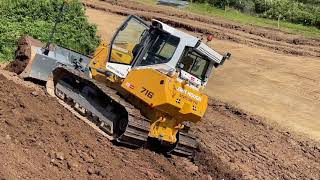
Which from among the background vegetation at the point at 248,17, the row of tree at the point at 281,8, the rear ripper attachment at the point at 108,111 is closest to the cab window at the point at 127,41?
the rear ripper attachment at the point at 108,111

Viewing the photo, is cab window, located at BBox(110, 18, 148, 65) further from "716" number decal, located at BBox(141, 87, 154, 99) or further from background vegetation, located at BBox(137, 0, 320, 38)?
background vegetation, located at BBox(137, 0, 320, 38)

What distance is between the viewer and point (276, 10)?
3966 centimetres

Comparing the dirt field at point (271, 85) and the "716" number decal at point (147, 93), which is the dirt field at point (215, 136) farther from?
the "716" number decal at point (147, 93)

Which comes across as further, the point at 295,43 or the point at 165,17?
the point at 165,17

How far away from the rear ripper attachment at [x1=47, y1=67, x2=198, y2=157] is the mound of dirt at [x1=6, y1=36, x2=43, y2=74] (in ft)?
4.24

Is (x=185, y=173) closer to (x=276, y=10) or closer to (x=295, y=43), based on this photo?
(x=295, y=43)

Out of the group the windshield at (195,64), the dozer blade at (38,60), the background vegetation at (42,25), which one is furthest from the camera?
the background vegetation at (42,25)

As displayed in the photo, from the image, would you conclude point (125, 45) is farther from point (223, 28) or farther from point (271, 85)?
point (223, 28)

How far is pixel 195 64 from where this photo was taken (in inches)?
505

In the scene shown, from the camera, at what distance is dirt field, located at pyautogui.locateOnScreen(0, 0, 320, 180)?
11.0 meters

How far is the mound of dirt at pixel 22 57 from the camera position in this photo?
1530cm

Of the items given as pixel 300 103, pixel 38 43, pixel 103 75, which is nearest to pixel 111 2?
pixel 300 103

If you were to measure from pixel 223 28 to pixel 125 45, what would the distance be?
2005cm

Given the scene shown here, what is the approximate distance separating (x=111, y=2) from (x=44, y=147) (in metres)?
28.3
